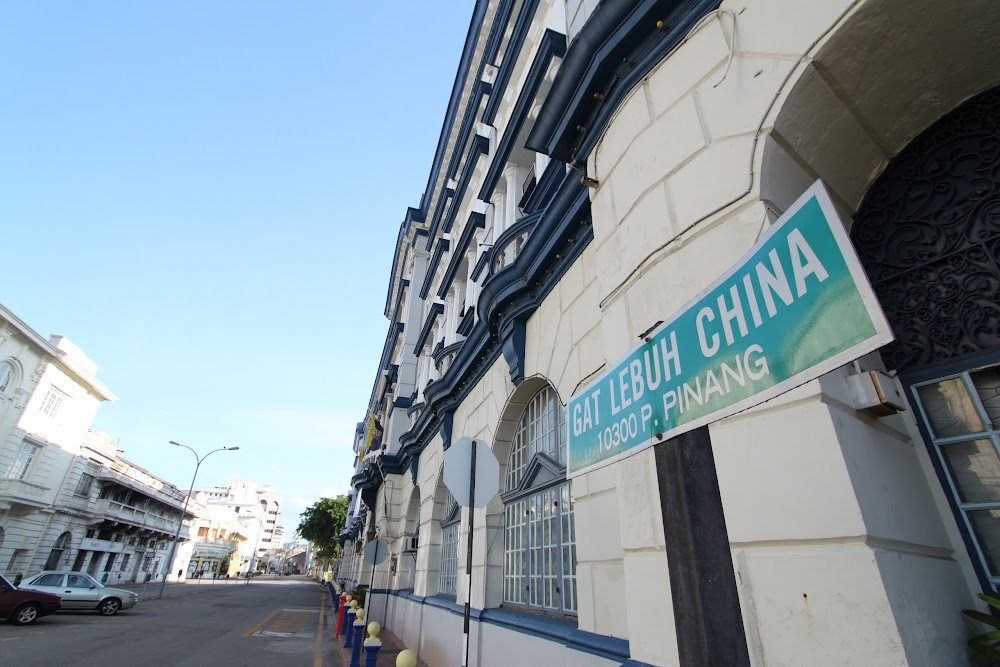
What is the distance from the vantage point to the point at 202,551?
7356cm

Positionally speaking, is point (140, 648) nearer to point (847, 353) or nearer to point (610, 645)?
point (610, 645)

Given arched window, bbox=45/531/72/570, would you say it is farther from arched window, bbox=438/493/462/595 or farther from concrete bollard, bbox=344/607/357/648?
arched window, bbox=438/493/462/595

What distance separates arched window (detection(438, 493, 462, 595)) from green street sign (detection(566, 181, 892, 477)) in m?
9.43

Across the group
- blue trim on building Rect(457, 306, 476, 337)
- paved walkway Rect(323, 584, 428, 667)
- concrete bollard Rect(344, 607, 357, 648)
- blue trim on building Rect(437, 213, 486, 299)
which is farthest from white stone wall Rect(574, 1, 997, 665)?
concrete bollard Rect(344, 607, 357, 648)

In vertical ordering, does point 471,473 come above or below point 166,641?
above

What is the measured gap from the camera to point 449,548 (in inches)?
439

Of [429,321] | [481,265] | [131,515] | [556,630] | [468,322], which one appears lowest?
[556,630]

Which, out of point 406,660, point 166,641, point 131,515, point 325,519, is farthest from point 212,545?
point 406,660

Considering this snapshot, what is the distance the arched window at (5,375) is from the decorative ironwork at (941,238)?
35364 millimetres

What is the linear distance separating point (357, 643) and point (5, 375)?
28.6m

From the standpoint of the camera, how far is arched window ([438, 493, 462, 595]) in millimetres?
10617

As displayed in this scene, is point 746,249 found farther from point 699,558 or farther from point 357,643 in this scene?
point 357,643

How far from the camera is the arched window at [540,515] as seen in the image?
236 inches

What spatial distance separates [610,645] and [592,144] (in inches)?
170
